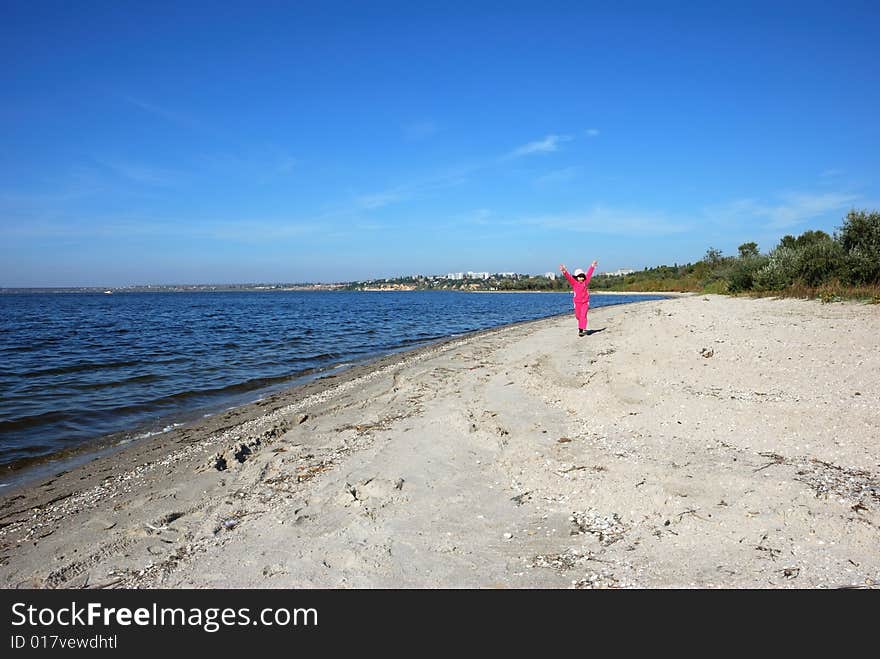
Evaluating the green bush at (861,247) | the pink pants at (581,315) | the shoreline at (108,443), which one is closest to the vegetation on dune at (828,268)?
the green bush at (861,247)

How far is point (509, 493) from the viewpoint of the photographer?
4.55 m

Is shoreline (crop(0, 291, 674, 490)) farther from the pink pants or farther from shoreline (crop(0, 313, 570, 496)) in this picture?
the pink pants

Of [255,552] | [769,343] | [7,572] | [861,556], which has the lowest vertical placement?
[7,572]

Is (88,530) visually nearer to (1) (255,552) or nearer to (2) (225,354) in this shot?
(1) (255,552)

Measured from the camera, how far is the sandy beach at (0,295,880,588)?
3.26 metres

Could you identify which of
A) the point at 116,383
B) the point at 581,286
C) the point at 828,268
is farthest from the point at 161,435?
the point at 828,268

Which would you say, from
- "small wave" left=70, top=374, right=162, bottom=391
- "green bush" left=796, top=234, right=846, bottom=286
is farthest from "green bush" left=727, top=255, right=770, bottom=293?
"small wave" left=70, top=374, right=162, bottom=391

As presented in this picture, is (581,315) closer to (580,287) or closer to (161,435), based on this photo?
(580,287)

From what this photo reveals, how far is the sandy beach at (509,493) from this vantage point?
3258 mm

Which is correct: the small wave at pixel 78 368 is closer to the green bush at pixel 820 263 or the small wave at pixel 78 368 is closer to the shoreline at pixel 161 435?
the shoreline at pixel 161 435
